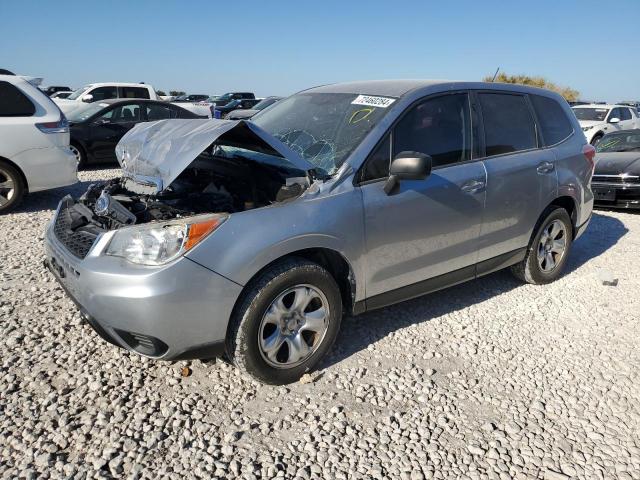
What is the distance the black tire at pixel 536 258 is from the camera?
4508mm

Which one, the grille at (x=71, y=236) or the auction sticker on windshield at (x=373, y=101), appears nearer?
the grille at (x=71, y=236)

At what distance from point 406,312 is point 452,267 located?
0.56 meters

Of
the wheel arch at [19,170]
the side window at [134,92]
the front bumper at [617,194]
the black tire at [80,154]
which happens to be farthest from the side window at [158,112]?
the front bumper at [617,194]

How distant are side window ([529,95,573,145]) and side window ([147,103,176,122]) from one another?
8936 mm

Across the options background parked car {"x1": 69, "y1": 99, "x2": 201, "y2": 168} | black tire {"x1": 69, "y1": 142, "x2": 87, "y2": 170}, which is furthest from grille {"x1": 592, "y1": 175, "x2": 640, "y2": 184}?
black tire {"x1": 69, "y1": 142, "x2": 87, "y2": 170}

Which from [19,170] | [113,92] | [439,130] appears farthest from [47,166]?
[113,92]

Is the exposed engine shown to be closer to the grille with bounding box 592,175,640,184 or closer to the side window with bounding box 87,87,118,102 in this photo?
the grille with bounding box 592,175,640,184

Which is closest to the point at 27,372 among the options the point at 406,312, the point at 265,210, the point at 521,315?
the point at 265,210

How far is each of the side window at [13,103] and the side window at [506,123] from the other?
5755 millimetres

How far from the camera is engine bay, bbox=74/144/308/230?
10.2ft

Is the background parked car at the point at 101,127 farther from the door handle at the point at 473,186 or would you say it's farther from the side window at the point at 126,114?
the door handle at the point at 473,186

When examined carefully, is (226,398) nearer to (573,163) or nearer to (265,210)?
(265,210)

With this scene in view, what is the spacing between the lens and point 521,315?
412 centimetres

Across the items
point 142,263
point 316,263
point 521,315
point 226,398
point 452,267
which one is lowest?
point 521,315
